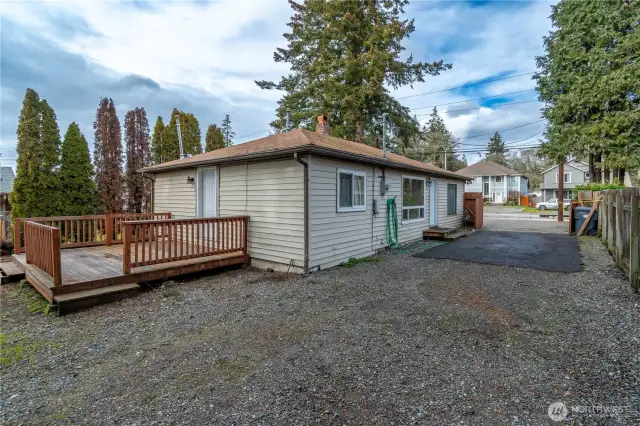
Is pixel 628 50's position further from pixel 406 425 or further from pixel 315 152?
pixel 406 425

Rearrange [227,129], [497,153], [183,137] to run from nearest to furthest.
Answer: [183,137], [227,129], [497,153]

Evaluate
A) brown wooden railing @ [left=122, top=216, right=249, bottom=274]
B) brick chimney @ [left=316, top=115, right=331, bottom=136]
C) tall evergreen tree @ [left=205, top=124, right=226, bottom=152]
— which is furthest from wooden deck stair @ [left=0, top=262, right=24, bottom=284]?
tall evergreen tree @ [left=205, top=124, right=226, bottom=152]

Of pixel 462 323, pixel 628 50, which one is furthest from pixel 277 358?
pixel 628 50

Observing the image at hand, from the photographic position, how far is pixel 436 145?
4256 centimetres

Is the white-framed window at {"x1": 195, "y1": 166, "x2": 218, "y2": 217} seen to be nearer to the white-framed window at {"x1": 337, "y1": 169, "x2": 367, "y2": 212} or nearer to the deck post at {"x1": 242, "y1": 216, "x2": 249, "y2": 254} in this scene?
the deck post at {"x1": 242, "y1": 216, "x2": 249, "y2": 254}

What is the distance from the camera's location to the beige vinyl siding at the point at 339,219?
6270mm

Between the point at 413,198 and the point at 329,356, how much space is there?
7.82m

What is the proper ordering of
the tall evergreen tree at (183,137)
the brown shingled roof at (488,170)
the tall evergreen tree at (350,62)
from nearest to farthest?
the tall evergreen tree at (350,62) < the tall evergreen tree at (183,137) < the brown shingled roof at (488,170)

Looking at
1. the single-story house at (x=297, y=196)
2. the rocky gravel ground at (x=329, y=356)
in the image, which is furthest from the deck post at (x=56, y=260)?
the single-story house at (x=297, y=196)

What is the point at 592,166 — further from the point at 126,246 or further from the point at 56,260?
the point at 56,260

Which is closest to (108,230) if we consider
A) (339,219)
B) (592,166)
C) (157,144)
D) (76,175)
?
(76,175)

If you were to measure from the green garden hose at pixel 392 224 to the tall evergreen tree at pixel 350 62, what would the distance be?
859 centimetres

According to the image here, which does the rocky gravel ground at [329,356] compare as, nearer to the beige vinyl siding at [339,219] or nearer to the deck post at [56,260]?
the deck post at [56,260]

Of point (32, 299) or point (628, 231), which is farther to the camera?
point (628, 231)
